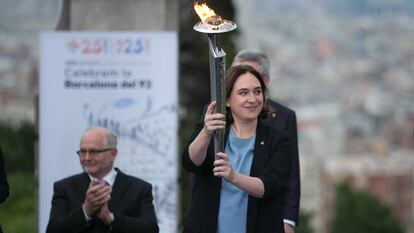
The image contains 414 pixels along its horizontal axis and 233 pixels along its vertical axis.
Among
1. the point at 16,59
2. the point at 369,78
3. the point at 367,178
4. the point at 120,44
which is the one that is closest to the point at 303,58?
the point at 369,78

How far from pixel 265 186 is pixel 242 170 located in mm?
178

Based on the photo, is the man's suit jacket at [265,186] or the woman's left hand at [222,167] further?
the man's suit jacket at [265,186]

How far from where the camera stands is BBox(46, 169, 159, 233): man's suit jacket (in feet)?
17.5

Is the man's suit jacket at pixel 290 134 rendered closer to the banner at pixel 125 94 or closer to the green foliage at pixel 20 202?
the banner at pixel 125 94

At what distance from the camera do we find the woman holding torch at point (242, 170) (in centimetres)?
497

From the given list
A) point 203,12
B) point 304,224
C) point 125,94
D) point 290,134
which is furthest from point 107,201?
point 304,224

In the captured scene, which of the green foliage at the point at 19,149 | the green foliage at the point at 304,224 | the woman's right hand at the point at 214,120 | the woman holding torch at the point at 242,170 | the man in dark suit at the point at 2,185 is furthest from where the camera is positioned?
the green foliage at the point at 304,224

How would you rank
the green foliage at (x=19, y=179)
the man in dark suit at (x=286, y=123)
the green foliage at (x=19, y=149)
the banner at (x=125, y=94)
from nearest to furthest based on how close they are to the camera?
the man in dark suit at (x=286, y=123), the banner at (x=125, y=94), the green foliage at (x=19, y=179), the green foliage at (x=19, y=149)

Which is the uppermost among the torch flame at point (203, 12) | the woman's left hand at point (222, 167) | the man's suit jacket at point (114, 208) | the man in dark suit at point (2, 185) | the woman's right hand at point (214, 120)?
the torch flame at point (203, 12)

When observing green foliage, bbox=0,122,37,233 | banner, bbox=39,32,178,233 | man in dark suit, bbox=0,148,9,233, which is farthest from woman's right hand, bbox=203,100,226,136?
green foliage, bbox=0,122,37,233

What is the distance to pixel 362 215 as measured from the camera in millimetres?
47062

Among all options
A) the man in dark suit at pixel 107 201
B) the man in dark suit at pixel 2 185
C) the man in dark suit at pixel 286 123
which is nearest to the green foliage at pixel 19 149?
the man in dark suit at pixel 286 123

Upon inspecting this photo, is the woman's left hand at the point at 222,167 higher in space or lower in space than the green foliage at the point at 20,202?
higher

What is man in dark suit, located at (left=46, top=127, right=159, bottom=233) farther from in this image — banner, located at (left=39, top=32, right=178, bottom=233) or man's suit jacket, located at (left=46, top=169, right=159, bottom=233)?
banner, located at (left=39, top=32, right=178, bottom=233)
